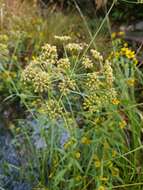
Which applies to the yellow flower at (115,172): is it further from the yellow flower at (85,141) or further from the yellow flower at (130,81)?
the yellow flower at (130,81)

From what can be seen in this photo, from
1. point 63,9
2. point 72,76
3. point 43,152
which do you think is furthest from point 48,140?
point 63,9

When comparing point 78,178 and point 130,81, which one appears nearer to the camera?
point 78,178

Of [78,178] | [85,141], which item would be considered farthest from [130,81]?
[78,178]

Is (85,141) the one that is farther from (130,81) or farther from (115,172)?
(130,81)

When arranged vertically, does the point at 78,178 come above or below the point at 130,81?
below

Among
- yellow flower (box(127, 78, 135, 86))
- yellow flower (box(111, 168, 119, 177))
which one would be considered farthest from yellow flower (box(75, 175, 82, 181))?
yellow flower (box(127, 78, 135, 86))

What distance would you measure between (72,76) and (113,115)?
18.4 inches

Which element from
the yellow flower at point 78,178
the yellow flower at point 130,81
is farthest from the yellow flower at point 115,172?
the yellow flower at point 130,81

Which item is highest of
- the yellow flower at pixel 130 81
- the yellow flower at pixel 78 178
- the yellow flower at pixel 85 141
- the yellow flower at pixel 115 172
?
the yellow flower at pixel 130 81

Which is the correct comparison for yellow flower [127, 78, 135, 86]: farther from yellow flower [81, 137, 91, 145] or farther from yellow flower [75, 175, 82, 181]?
yellow flower [75, 175, 82, 181]

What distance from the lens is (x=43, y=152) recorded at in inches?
115

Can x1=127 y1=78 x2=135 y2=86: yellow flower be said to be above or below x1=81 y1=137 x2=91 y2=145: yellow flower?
above

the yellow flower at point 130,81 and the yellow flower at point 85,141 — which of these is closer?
the yellow flower at point 85,141

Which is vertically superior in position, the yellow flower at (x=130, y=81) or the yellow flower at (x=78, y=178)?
the yellow flower at (x=130, y=81)
